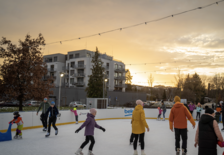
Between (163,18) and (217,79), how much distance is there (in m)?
50.5

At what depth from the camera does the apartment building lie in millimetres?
50469

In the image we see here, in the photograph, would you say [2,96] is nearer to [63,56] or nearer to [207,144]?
[207,144]

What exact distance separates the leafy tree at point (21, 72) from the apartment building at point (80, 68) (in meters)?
30.2

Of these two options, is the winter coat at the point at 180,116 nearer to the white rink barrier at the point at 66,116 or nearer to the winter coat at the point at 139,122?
the winter coat at the point at 139,122

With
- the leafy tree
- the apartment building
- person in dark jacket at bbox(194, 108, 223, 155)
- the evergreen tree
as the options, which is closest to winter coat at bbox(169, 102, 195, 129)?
person in dark jacket at bbox(194, 108, 223, 155)

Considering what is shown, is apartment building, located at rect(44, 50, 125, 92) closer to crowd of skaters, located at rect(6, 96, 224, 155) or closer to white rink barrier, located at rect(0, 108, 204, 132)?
white rink barrier, located at rect(0, 108, 204, 132)

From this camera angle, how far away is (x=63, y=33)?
1423 centimetres

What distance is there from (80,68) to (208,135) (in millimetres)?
48459

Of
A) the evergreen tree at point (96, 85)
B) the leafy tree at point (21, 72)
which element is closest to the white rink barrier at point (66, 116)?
the leafy tree at point (21, 72)

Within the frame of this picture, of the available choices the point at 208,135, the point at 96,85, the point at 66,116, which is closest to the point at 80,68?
the point at 96,85

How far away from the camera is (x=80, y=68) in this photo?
50844mm

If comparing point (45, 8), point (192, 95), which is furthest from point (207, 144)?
point (192, 95)

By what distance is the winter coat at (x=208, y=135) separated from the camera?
3584 millimetres

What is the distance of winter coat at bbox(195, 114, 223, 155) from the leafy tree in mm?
15882
